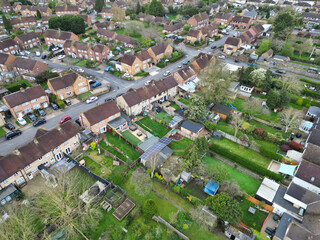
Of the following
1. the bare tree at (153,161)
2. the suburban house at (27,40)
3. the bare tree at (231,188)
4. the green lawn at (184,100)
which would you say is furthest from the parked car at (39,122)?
the suburban house at (27,40)

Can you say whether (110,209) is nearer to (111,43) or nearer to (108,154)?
(108,154)

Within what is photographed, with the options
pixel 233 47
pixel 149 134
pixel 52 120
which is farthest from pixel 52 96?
pixel 233 47

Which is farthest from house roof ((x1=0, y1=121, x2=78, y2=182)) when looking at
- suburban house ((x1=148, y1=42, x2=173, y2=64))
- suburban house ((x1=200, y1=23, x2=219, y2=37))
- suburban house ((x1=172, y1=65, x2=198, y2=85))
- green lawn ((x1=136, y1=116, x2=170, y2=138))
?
suburban house ((x1=200, y1=23, x2=219, y2=37))

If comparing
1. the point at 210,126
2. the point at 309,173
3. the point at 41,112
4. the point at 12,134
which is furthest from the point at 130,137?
the point at 309,173

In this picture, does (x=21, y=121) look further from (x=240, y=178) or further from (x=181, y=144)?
(x=240, y=178)

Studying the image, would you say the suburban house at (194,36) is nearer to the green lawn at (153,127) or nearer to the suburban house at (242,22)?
the suburban house at (242,22)

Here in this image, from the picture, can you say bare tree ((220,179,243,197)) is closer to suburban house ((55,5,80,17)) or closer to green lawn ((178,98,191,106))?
green lawn ((178,98,191,106))

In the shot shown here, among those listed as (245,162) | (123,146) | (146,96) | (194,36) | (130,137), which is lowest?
(123,146)
